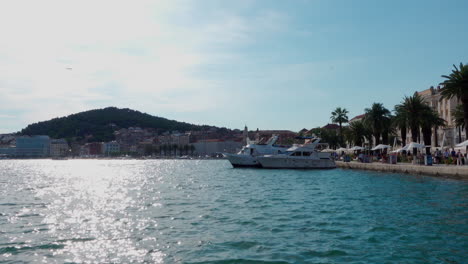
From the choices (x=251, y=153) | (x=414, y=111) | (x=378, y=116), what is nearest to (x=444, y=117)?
(x=378, y=116)

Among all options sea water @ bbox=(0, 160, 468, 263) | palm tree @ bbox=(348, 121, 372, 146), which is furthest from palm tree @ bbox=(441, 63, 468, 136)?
palm tree @ bbox=(348, 121, 372, 146)

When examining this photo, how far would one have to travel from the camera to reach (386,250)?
1138cm

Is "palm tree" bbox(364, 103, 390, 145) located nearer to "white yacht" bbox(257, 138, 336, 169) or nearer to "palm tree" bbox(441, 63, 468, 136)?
"white yacht" bbox(257, 138, 336, 169)

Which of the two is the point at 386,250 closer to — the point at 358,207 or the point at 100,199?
the point at 358,207

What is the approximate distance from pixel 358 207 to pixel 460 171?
53.2 feet

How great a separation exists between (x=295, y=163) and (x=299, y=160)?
0.69 metres

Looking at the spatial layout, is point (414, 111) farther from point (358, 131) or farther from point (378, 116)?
point (358, 131)

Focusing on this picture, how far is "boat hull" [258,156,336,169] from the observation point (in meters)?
57.4

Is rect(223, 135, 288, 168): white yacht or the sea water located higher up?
rect(223, 135, 288, 168): white yacht

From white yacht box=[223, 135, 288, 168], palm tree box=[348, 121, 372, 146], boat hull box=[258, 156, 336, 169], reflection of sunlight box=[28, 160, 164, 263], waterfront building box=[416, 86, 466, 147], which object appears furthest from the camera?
palm tree box=[348, 121, 372, 146]

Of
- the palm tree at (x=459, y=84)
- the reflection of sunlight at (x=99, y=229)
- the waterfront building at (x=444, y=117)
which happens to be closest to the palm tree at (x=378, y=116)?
the waterfront building at (x=444, y=117)

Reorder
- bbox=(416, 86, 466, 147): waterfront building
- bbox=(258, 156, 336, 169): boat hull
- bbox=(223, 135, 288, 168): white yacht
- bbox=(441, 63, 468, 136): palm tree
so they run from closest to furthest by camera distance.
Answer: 1. bbox=(441, 63, 468, 136): palm tree
2. bbox=(258, 156, 336, 169): boat hull
3. bbox=(223, 135, 288, 168): white yacht
4. bbox=(416, 86, 466, 147): waterfront building

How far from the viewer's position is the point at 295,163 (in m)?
57.5

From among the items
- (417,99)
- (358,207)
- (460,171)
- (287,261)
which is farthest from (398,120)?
(287,261)
